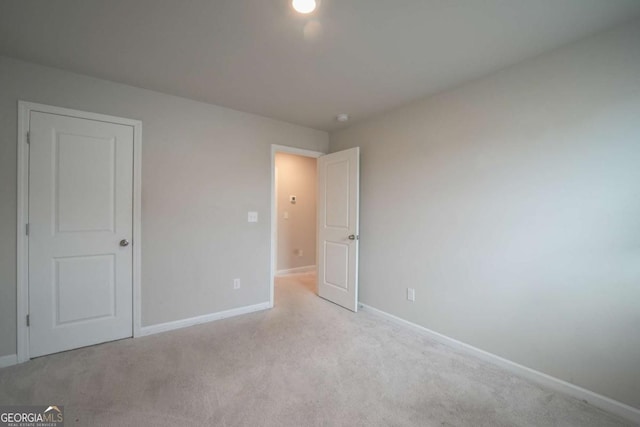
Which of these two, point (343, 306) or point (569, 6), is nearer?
point (569, 6)

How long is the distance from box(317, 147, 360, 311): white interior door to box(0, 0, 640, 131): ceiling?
43.4 inches

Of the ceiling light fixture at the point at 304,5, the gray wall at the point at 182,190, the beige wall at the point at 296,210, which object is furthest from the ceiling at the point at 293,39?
the beige wall at the point at 296,210

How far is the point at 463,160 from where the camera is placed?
7.95 ft

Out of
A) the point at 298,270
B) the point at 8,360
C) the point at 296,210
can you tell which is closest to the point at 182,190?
the point at 8,360

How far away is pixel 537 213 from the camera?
198 cm

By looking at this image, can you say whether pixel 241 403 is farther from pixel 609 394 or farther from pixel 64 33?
pixel 64 33

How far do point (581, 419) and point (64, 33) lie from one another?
161 inches

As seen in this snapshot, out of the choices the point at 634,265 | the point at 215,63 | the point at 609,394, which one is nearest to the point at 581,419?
the point at 609,394

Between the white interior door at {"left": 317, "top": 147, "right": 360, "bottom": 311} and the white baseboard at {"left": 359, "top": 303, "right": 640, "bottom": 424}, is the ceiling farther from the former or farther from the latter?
the white baseboard at {"left": 359, "top": 303, "right": 640, "bottom": 424}

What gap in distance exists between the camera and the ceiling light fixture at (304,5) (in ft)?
4.90

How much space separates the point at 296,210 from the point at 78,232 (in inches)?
132

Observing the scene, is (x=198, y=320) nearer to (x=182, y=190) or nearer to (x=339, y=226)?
(x=182, y=190)

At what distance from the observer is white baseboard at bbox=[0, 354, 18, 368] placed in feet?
6.76

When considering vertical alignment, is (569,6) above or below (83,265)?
above
